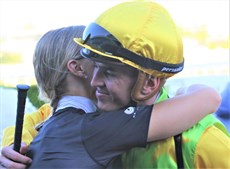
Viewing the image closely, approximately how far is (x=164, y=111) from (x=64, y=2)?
25.2ft

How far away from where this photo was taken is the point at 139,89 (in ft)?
4.50

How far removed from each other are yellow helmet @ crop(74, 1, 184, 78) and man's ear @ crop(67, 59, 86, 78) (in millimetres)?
162

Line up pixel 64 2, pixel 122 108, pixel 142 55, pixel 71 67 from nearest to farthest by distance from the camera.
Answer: pixel 142 55
pixel 122 108
pixel 71 67
pixel 64 2

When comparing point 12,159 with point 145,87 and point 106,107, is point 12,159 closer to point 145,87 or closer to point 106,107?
point 106,107

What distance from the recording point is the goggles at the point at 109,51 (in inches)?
52.1

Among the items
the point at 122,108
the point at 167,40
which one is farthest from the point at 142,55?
the point at 122,108

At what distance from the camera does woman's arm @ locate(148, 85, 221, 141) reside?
134 centimetres

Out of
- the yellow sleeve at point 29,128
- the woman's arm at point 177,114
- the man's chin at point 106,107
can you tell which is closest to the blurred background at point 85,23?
the yellow sleeve at point 29,128

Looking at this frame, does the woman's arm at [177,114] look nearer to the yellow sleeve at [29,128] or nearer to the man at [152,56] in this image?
the man at [152,56]

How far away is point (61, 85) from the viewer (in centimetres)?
160

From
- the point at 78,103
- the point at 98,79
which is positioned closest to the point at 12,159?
the point at 78,103

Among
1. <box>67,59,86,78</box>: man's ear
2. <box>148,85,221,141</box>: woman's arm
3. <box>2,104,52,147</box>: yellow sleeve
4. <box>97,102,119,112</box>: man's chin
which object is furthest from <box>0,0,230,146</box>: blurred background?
<box>148,85,221,141</box>: woman's arm

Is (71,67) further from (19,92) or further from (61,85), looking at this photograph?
(19,92)

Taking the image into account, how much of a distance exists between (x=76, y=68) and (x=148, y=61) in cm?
34
